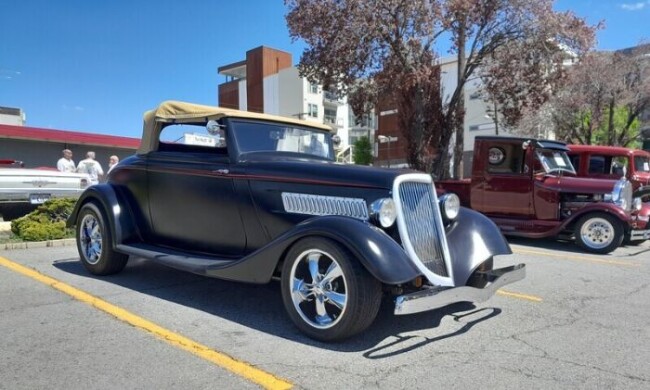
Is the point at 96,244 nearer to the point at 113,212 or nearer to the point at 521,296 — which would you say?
the point at 113,212

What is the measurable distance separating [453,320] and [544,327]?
732 millimetres

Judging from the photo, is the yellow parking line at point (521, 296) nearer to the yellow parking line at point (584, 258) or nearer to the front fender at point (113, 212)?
the yellow parking line at point (584, 258)

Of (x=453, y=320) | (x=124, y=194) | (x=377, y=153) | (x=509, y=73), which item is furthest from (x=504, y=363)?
(x=377, y=153)

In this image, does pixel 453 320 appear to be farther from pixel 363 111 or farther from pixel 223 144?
pixel 363 111


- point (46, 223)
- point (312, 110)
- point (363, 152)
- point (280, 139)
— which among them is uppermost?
point (312, 110)

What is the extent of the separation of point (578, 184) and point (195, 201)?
7089 mm

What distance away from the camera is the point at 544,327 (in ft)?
13.7

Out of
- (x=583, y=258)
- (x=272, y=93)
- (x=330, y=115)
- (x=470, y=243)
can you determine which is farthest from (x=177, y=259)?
(x=330, y=115)

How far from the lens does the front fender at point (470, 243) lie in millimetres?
4164

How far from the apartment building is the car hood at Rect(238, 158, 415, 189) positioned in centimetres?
5158

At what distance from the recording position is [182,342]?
11.9ft

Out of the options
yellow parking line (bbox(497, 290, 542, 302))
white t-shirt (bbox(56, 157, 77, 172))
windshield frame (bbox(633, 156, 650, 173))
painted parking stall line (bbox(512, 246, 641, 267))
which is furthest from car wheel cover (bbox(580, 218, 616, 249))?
white t-shirt (bbox(56, 157, 77, 172))

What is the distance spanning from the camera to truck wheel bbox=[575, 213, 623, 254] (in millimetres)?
8547

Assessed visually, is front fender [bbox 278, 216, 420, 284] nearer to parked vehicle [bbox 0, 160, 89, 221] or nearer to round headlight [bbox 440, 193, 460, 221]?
round headlight [bbox 440, 193, 460, 221]
